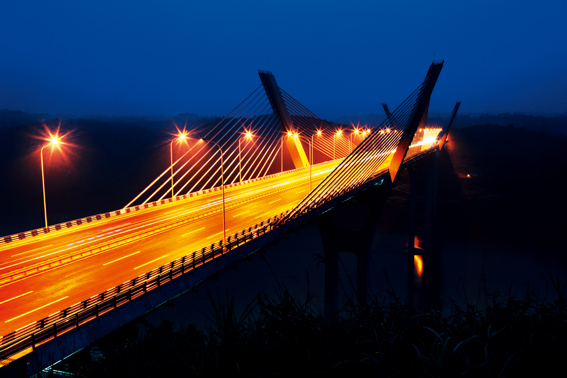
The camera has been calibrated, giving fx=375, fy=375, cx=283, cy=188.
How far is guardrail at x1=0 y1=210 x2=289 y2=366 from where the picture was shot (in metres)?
7.11

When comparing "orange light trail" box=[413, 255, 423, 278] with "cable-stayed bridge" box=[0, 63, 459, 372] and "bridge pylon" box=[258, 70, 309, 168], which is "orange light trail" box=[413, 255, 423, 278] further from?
"bridge pylon" box=[258, 70, 309, 168]

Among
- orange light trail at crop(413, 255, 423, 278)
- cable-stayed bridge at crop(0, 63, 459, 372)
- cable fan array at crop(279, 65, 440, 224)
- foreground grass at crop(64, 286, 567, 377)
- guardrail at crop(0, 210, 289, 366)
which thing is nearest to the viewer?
foreground grass at crop(64, 286, 567, 377)

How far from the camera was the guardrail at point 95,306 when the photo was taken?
Result: 7.11 metres

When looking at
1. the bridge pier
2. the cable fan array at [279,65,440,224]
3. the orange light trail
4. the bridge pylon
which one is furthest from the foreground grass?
the orange light trail

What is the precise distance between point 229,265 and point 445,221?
196 feet

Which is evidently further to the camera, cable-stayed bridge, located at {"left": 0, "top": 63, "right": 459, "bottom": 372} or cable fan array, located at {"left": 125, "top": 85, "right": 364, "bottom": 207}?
cable fan array, located at {"left": 125, "top": 85, "right": 364, "bottom": 207}

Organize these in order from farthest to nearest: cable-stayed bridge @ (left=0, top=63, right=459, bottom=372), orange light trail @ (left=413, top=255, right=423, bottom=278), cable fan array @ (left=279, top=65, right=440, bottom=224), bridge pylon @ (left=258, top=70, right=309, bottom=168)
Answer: orange light trail @ (left=413, top=255, right=423, bottom=278)
bridge pylon @ (left=258, top=70, right=309, bottom=168)
cable fan array @ (left=279, top=65, right=440, bottom=224)
cable-stayed bridge @ (left=0, top=63, right=459, bottom=372)

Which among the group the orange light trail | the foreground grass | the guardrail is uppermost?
the guardrail

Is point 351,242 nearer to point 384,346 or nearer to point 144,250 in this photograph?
point 144,250

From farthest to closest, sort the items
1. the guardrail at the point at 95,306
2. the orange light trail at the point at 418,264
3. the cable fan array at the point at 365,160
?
the orange light trail at the point at 418,264, the cable fan array at the point at 365,160, the guardrail at the point at 95,306

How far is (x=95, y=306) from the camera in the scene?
838 centimetres

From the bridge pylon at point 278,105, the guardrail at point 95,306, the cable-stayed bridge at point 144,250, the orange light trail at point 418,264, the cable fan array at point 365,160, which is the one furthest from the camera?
the orange light trail at point 418,264

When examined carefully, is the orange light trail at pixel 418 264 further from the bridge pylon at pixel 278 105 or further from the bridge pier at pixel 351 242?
the bridge pylon at pixel 278 105

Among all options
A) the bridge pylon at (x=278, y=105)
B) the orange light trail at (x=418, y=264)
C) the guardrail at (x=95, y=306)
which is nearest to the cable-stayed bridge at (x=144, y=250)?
the guardrail at (x=95, y=306)
